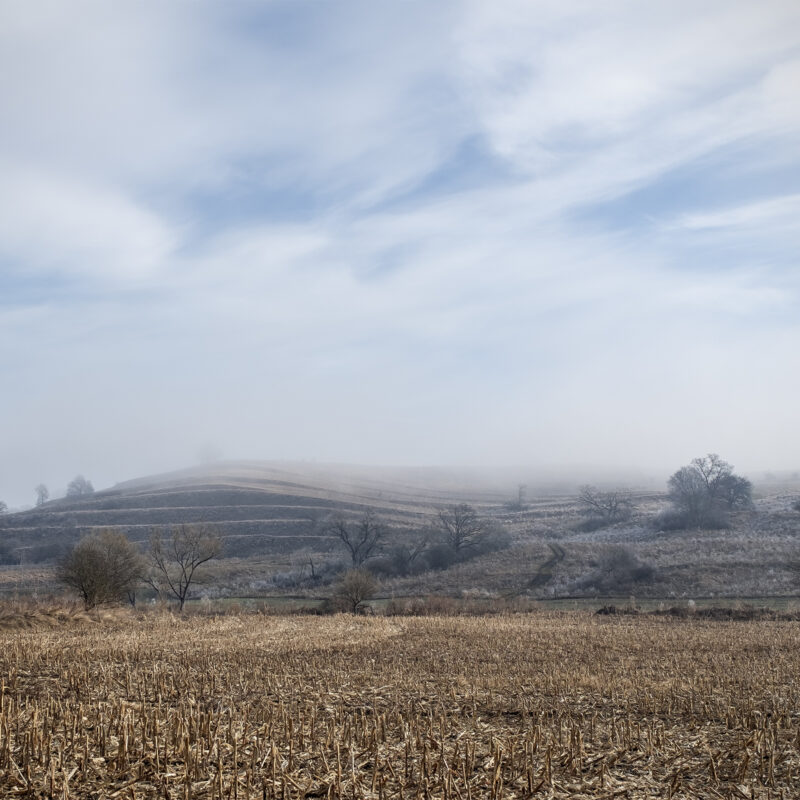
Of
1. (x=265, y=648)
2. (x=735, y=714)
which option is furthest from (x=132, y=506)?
(x=735, y=714)

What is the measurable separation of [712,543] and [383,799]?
234ft

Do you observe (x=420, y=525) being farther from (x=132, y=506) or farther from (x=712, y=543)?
(x=132, y=506)

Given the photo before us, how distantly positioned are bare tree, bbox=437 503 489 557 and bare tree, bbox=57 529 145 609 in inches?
1648

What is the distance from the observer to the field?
889 cm

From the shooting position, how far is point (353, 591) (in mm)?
48250

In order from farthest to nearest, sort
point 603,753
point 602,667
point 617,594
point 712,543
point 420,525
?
point 420,525 → point 712,543 → point 617,594 → point 602,667 → point 603,753

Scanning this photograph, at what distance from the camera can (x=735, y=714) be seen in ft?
46.4

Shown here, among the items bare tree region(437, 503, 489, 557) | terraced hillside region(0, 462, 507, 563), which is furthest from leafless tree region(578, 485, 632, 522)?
bare tree region(437, 503, 489, 557)

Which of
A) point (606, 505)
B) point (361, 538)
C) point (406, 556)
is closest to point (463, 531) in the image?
point (406, 556)

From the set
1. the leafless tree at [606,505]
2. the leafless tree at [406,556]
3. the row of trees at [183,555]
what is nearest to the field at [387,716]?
the row of trees at [183,555]

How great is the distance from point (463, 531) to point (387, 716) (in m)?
73.0

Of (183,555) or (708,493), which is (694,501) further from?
(183,555)

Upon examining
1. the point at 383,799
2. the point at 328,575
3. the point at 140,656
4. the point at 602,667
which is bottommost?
the point at 328,575

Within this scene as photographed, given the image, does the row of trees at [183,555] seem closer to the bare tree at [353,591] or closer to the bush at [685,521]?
the bare tree at [353,591]
